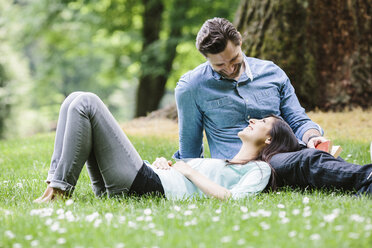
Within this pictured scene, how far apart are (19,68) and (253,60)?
1468cm

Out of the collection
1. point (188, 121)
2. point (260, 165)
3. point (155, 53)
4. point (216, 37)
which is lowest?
point (155, 53)

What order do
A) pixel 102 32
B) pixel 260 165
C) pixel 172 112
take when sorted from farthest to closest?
pixel 102 32
pixel 172 112
pixel 260 165

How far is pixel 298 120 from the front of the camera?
4.32m

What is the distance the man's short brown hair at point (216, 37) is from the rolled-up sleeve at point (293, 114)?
80cm

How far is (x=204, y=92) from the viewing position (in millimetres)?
4273

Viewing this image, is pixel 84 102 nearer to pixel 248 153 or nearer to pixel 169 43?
pixel 248 153

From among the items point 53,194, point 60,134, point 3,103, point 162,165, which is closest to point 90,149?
point 60,134

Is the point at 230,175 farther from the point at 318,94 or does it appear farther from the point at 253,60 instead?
the point at 318,94

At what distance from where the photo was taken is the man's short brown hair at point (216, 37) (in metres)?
3.87

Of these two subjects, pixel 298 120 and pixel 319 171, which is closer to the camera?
pixel 319 171

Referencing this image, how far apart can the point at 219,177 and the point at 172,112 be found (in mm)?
6597

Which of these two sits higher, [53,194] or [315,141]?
[315,141]

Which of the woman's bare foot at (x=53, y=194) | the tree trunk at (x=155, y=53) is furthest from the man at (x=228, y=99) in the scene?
the tree trunk at (x=155, y=53)

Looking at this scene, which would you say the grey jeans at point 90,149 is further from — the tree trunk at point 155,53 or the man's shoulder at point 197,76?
the tree trunk at point 155,53
